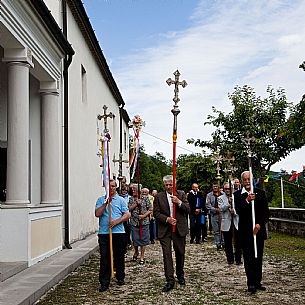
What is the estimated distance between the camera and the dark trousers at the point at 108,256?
29.7ft

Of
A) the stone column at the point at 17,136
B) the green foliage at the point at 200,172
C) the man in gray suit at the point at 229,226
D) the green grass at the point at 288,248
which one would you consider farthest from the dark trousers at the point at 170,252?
the green foliage at the point at 200,172

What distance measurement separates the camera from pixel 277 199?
4622cm

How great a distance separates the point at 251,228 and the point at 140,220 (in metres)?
4.31

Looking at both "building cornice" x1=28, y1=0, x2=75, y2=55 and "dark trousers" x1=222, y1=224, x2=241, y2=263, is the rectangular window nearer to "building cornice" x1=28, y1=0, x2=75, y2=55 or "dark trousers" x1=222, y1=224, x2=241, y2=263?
"building cornice" x1=28, y1=0, x2=75, y2=55

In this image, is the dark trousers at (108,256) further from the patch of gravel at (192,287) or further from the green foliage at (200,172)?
the green foliage at (200,172)

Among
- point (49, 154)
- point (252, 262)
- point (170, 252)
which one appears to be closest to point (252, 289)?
point (252, 262)

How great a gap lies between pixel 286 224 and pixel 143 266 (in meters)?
11.1

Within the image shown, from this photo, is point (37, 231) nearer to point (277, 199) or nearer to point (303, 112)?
point (303, 112)

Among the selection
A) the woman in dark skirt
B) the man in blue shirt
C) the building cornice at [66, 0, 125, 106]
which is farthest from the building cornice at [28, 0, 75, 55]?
the man in blue shirt

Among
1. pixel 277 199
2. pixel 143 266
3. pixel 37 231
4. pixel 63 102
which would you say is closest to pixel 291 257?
pixel 143 266

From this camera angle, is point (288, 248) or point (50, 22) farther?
point (288, 248)

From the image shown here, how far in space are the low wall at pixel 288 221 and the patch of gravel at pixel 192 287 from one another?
783cm

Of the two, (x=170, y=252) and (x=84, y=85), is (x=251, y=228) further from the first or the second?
(x=84, y=85)

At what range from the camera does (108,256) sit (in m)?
9.19
